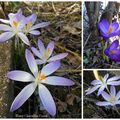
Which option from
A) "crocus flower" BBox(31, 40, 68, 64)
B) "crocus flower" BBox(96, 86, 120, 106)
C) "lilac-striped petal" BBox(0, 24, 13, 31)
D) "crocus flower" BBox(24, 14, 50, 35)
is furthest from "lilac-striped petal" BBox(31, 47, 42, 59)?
"crocus flower" BBox(96, 86, 120, 106)

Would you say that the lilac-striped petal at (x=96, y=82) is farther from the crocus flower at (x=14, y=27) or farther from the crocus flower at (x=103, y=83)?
the crocus flower at (x=14, y=27)

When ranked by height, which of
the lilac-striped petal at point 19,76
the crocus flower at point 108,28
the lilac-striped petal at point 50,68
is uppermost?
the crocus flower at point 108,28

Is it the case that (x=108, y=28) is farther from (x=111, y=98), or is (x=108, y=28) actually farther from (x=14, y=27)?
(x=14, y=27)

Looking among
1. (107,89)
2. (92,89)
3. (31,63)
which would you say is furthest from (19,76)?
(107,89)

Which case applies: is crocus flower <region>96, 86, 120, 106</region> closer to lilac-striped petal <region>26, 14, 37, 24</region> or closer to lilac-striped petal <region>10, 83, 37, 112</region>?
lilac-striped petal <region>10, 83, 37, 112</region>

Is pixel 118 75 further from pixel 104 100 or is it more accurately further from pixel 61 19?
pixel 61 19

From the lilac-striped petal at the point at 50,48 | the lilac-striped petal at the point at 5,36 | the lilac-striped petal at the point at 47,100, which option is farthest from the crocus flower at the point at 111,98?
the lilac-striped petal at the point at 5,36

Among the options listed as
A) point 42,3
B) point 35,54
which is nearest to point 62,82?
→ point 35,54
